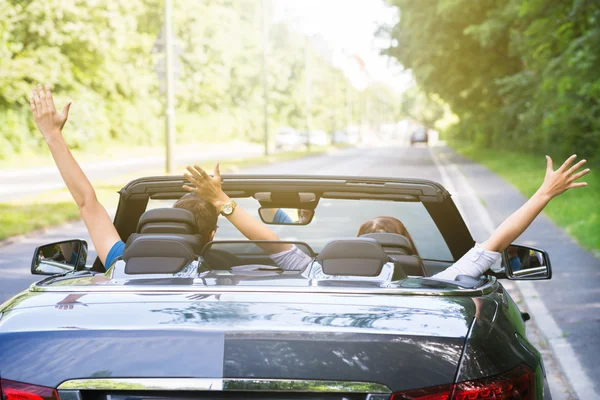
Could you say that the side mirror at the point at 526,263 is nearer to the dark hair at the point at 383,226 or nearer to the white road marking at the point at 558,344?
the dark hair at the point at 383,226

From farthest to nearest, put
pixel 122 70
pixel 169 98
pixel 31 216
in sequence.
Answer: pixel 122 70, pixel 169 98, pixel 31 216

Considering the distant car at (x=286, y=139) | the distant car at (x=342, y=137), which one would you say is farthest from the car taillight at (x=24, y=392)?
the distant car at (x=342, y=137)

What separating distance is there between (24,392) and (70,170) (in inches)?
58.5

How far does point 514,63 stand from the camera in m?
42.6

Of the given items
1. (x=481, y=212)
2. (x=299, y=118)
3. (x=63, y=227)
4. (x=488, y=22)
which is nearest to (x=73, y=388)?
(x=63, y=227)

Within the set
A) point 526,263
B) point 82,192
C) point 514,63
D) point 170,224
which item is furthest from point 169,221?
point 514,63

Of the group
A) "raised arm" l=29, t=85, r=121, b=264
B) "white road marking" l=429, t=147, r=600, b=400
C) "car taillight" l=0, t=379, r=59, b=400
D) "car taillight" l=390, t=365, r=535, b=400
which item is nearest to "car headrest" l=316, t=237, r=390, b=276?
"car taillight" l=390, t=365, r=535, b=400

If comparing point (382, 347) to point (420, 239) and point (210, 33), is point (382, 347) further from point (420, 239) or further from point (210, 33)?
point (210, 33)

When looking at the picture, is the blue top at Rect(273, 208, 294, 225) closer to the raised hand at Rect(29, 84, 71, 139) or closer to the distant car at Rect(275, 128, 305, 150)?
the raised hand at Rect(29, 84, 71, 139)

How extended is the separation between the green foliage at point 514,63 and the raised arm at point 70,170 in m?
16.4

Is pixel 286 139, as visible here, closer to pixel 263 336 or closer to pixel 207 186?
pixel 207 186

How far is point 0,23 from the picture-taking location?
135 ft

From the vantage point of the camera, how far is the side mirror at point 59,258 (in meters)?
4.30

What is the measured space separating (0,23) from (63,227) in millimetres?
26848
